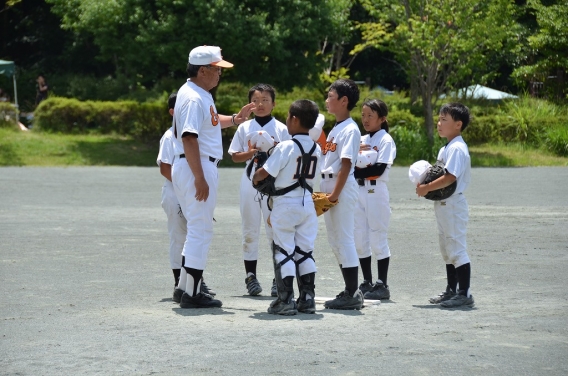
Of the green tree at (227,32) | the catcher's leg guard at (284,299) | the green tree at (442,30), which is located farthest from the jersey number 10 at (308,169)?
the green tree at (442,30)

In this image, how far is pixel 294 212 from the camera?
6.82m

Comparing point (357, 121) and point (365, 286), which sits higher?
point (357, 121)

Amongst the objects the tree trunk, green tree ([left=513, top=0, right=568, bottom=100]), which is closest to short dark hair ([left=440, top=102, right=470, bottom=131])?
the tree trunk

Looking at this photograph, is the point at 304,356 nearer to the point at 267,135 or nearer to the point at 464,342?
the point at 464,342

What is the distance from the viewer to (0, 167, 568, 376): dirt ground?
5223mm

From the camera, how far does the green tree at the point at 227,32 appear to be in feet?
84.1

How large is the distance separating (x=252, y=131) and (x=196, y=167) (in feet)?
5.12

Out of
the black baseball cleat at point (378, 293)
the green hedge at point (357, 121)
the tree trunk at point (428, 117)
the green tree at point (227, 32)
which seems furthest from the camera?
the tree trunk at point (428, 117)

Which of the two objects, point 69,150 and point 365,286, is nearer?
point 365,286

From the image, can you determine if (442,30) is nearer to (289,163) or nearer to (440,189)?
(440,189)

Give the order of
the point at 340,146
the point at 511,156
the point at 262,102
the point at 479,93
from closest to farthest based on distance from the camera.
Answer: the point at 340,146 → the point at 262,102 → the point at 511,156 → the point at 479,93

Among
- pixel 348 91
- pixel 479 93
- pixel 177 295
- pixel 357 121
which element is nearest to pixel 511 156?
pixel 357 121

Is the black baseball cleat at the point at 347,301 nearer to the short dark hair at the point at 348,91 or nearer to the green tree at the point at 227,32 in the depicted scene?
the short dark hair at the point at 348,91

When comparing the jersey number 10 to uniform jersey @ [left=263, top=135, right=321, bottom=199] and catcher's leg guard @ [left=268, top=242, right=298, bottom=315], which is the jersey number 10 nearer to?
uniform jersey @ [left=263, top=135, right=321, bottom=199]
